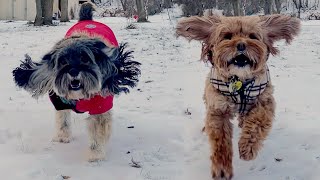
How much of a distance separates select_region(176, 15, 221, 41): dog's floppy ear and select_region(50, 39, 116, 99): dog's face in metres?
0.74

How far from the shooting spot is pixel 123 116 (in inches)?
227

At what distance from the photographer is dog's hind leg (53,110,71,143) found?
4890 mm

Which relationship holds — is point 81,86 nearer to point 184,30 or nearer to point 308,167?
point 184,30

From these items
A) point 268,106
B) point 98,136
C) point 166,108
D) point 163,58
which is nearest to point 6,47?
point 163,58

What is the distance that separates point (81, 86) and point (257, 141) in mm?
1464

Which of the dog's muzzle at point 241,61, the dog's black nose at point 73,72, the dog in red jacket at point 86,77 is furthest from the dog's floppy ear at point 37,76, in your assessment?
the dog's muzzle at point 241,61

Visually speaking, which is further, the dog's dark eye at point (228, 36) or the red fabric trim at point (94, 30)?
the red fabric trim at point (94, 30)

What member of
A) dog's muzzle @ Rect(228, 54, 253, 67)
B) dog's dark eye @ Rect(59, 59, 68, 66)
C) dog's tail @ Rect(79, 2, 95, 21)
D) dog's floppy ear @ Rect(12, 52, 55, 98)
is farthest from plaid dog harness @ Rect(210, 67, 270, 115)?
dog's tail @ Rect(79, 2, 95, 21)

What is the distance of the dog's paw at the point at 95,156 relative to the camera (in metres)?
4.33

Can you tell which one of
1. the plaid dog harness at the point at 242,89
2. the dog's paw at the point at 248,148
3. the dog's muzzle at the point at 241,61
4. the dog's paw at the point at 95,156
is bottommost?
the dog's paw at the point at 95,156

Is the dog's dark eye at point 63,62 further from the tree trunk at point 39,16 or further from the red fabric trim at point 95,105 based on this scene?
the tree trunk at point 39,16

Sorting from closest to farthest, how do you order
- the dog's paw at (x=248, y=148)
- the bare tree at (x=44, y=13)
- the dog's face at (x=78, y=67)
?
the dog's paw at (x=248, y=148) < the dog's face at (x=78, y=67) < the bare tree at (x=44, y=13)

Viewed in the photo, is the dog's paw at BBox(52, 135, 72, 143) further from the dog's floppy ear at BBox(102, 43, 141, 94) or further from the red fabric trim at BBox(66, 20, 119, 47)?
the red fabric trim at BBox(66, 20, 119, 47)

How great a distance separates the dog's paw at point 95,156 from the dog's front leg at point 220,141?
0.98 m
